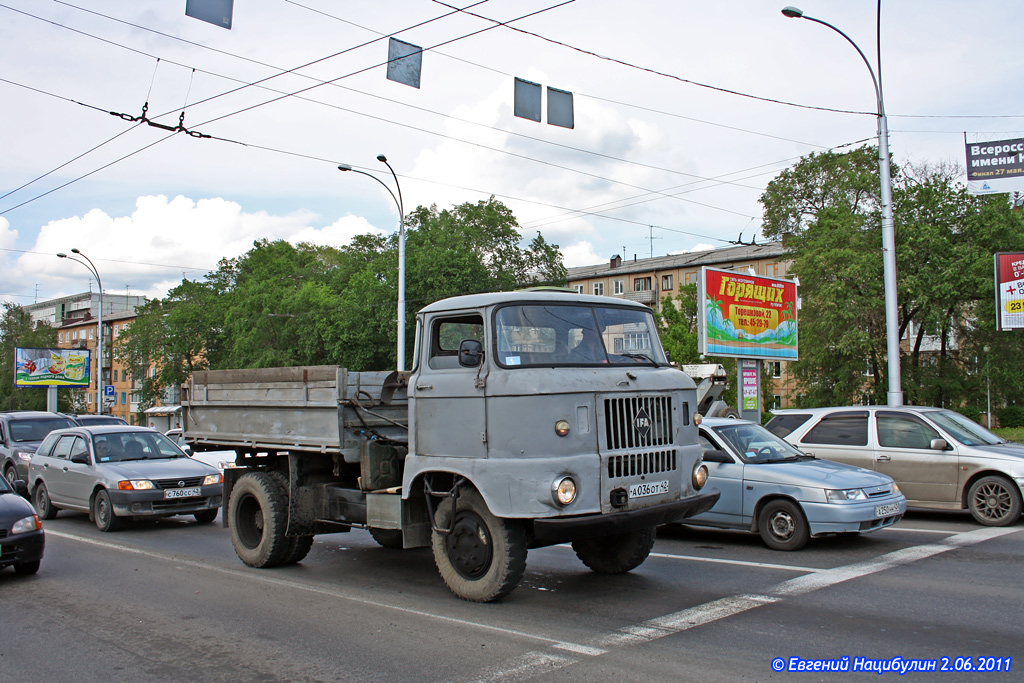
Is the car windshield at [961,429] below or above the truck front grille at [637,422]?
below

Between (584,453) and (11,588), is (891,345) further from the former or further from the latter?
(11,588)

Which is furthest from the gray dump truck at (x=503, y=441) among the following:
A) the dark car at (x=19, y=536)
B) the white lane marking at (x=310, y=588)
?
the dark car at (x=19, y=536)

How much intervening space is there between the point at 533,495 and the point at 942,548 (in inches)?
221

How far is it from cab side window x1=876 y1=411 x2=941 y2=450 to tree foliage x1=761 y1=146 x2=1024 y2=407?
22.5m

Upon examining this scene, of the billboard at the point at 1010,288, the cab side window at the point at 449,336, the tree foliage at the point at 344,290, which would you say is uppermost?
the tree foliage at the point at 344,290

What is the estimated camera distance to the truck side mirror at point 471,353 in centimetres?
702

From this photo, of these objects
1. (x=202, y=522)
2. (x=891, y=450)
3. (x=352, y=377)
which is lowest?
(x=202, y=522)

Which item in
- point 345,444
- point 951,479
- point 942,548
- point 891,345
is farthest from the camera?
point 891,345

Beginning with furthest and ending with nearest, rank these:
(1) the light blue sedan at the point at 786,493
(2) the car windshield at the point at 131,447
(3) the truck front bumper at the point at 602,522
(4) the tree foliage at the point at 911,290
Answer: (4) the tree foliage at the point at 911,290 → (2) the car windshield at the point at 131,447 → (1) the light blue sedan at the point at 786,493 → (3) the truck front bumper at the point at 602,522

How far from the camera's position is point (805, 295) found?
36.7 m

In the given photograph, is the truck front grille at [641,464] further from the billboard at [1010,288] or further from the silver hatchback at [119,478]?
the billboard at [1010,288]

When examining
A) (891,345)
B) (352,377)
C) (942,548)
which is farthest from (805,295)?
(352,377)

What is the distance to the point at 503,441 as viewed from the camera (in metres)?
6.66

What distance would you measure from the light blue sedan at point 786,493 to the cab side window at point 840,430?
2.22 meters
